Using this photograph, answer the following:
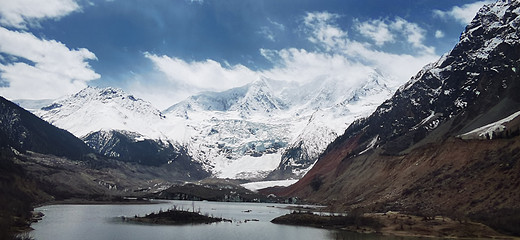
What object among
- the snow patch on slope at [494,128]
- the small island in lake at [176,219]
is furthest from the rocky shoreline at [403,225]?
the snow patch on slope at [494,128]

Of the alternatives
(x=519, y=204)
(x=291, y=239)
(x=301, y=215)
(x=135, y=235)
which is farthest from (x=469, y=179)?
(x=135, y=235)

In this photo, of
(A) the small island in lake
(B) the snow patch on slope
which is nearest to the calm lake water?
(A) the small island in lake

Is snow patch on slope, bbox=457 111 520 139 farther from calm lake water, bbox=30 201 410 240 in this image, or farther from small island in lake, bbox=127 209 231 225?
small island in lake, bbox=127 209 231 225

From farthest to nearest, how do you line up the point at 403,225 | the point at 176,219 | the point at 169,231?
the point at 176,219 < the point at 403,225 < the point at 169,231

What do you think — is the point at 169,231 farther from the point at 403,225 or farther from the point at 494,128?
the point at 494,128

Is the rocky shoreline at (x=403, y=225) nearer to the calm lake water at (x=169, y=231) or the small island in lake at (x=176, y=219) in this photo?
the calm lake water at (x=169, y=231)

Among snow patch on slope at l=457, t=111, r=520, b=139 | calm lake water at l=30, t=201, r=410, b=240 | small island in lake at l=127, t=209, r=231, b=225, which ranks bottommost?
calm lake water at l=30, t=201, r=410, b=240

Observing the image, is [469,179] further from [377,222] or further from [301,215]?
[301,215]

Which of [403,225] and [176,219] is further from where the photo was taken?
[176,219]

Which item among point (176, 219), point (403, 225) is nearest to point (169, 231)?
point (176, 219)

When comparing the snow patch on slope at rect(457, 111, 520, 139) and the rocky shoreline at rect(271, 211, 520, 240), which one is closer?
the rocky shoreline at rect(271, 211, 520, 240)

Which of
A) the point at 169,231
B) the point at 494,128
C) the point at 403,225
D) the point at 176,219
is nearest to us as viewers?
the point at 169,231
